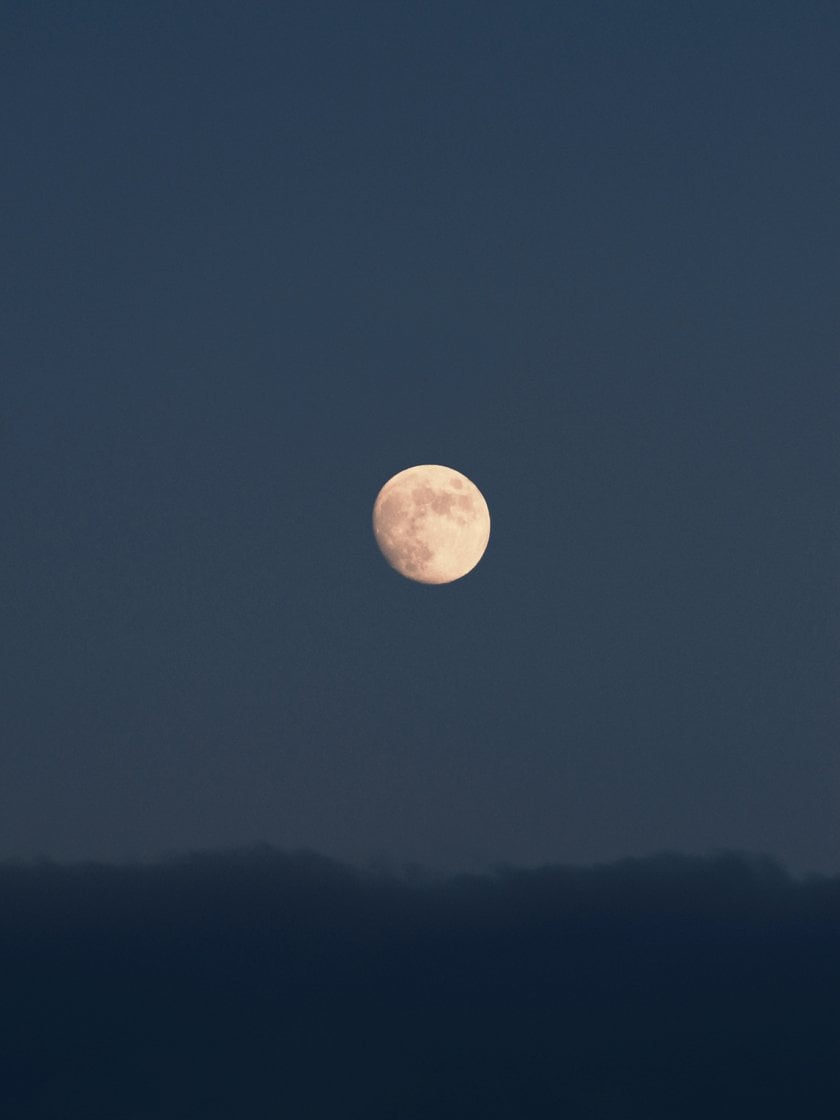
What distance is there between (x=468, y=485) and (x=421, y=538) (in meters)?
4.99

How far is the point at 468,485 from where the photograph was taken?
70750mm

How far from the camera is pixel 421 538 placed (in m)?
68.8
